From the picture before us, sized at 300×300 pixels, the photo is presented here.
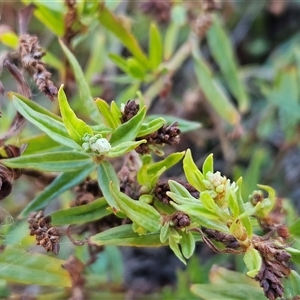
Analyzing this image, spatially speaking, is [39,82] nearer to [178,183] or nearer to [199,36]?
[178,183]

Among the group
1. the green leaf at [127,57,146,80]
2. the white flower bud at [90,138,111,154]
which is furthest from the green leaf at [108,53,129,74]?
the white flower bud at [90,138,111,154]

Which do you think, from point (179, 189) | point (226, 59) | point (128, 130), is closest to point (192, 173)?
point (179, 189)

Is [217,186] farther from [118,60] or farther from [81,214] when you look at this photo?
[118,60]

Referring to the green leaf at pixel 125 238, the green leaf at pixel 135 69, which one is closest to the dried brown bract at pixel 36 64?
the green leaf at pixel 125 238

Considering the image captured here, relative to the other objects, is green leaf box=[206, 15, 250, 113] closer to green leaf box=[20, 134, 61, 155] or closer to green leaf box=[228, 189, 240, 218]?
green leaf box=[20, 134, 61, 155]

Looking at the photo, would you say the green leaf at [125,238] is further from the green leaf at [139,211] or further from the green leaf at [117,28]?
the green leaf at [117,28]

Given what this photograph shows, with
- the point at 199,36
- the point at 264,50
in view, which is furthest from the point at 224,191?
the point at 264,50
